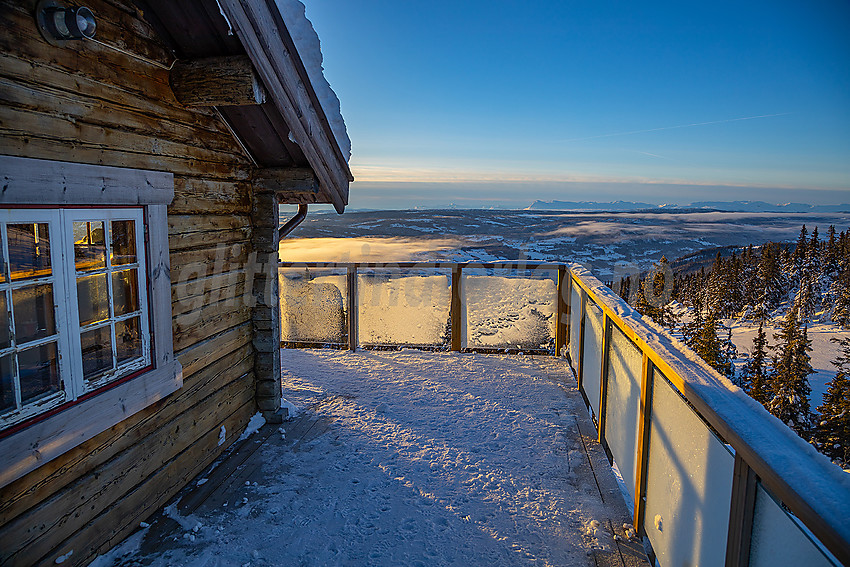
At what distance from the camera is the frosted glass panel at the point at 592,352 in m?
4.13

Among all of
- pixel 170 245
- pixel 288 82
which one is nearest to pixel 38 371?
pixel 170 245

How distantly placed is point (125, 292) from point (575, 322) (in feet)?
15.3

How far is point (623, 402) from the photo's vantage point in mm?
3268

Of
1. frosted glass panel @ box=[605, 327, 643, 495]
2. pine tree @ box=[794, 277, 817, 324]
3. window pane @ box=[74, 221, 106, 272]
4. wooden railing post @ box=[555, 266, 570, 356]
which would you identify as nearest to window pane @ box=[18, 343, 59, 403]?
window pane @ box=[74, 221, 106, 272]

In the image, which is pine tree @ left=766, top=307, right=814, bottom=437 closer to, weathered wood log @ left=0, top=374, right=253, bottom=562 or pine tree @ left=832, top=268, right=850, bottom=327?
weathered wood log @ left=0, top=374, right=253, bottom=562

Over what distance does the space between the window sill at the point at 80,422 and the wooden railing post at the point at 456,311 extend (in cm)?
394

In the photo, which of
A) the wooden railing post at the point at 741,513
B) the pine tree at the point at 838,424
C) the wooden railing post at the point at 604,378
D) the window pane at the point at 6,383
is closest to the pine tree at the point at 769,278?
the pine tree at the point at 838,424

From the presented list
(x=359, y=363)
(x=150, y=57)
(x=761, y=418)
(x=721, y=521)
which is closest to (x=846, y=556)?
(x=761, y=418)

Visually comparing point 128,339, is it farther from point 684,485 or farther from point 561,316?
point 561,316

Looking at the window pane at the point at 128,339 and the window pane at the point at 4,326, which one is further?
the window pane at the point at 128,339

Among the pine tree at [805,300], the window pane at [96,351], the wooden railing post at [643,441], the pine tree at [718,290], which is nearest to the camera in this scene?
the wooden railing post at [643,441]

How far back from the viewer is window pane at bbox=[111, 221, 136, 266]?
9.53ft

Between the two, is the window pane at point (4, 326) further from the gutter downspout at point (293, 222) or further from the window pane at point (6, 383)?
the gutter downspout at point (293, 222)

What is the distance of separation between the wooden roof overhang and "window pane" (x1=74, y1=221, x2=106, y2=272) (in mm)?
1113
